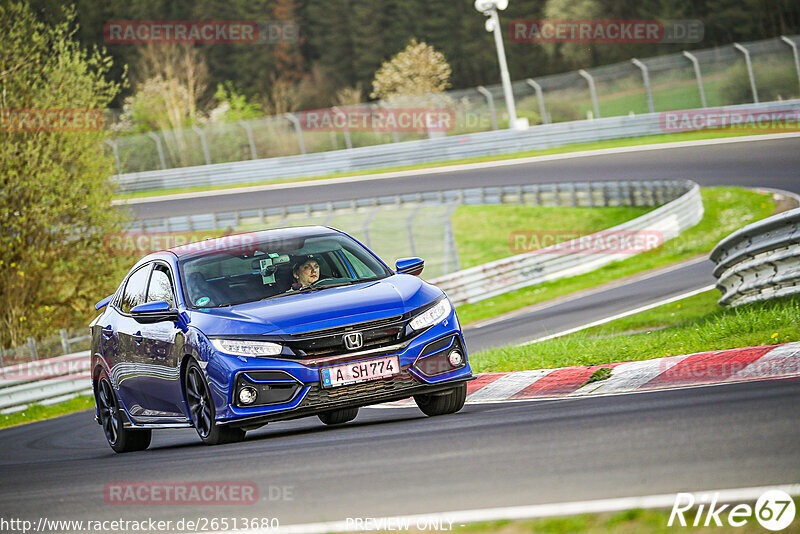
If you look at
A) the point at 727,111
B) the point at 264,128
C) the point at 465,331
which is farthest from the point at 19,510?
the point at 264,128

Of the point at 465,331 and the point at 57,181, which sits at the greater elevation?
the point at 57,181

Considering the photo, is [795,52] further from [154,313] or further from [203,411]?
[203,411]

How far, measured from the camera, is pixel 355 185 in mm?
44000

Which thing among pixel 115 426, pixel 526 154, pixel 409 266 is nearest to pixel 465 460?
pixel 409 266

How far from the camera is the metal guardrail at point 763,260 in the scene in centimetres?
1107

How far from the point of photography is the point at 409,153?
4800 centimetres

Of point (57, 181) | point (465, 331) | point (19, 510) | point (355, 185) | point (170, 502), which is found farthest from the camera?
point (355, 185)

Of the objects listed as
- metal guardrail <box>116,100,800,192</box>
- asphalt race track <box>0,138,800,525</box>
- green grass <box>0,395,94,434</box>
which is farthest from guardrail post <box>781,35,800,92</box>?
asphalt race track <box>0,138,800,525</box>

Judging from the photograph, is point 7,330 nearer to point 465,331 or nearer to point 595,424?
point 465,331

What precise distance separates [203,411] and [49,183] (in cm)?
1686

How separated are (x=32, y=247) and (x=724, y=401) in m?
20.1

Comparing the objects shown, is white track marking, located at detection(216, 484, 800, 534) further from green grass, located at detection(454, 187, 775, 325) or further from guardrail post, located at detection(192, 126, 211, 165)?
guardrail post, located at detection(192, 126, 211, 165)

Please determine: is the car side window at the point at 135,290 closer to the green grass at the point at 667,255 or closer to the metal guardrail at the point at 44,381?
the metal guardrail at the point at 44,381

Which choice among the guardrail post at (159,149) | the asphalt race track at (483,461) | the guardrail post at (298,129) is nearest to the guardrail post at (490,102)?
the guardrail post at (298,129)
